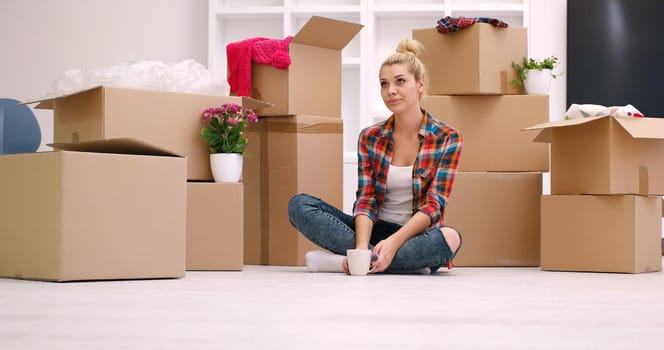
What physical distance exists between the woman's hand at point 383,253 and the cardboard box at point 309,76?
744 millimetres

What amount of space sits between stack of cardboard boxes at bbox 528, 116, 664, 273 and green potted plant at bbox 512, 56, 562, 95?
32 centimetres

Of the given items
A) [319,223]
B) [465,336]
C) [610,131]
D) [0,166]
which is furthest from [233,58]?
[465,336]

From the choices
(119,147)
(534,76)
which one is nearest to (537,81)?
(534,76)

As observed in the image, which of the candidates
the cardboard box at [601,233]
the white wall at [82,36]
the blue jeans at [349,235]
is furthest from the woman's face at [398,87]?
the white wall at [82,36]

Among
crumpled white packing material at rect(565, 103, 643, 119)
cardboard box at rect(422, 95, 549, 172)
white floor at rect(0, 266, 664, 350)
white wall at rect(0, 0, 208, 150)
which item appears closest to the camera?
white floor at rect(0, 266, 664, 350)

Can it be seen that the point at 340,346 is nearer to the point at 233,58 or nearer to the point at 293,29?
the point at 233,58

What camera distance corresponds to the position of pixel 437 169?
2.66 m

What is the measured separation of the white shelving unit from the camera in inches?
163

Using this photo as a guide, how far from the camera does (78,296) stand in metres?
1.87

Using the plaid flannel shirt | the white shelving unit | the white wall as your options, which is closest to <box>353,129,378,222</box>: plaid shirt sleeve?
the plaid flannel shirt

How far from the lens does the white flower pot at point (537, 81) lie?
323cm

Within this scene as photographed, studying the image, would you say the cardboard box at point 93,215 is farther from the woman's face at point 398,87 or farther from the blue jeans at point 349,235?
the woman's face at point 398,87

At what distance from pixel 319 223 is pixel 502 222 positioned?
745 millimetres

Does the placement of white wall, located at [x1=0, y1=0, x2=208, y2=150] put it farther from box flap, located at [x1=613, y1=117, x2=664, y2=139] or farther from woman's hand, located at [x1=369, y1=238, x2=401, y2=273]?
box flap, located at [x1=613, y1=117, x2=664, y2=139]
